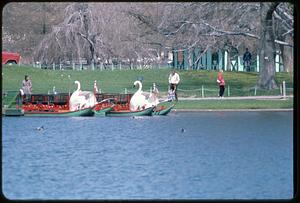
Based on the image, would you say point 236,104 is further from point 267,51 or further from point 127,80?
point 127,80

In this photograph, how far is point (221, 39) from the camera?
28.5 metres

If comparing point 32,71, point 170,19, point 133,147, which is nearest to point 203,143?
point 133,147

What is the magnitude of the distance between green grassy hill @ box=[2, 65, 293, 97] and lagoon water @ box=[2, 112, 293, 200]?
196 inches

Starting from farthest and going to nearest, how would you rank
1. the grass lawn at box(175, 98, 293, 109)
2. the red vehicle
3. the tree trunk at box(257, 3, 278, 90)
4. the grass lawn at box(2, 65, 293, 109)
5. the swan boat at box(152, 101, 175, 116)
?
the red vehicle, the grass lawn at box(2, 65, 293, 109), the tree trunk at box(257, 3, 278, 90), the grass lawn at box(175, 98, 293, 109), the swan boat at box(152, 101, 175, 116)

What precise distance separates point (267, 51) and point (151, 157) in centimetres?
1367

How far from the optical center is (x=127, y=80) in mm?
28594

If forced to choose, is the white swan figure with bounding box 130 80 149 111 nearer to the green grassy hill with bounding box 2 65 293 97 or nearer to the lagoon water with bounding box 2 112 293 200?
the lagoon water with bounding box 2 112 293 200

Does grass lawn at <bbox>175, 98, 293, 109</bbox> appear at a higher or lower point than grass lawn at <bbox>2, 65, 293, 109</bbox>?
lower

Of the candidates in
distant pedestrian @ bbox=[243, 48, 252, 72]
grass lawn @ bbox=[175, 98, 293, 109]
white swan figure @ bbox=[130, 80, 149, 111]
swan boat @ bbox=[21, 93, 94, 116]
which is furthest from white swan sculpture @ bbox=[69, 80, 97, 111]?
distant pedestrian @ bbox=[243, 48, 252, 72]

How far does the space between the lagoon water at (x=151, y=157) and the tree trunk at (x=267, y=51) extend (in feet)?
14.5

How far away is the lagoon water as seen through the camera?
9125mm

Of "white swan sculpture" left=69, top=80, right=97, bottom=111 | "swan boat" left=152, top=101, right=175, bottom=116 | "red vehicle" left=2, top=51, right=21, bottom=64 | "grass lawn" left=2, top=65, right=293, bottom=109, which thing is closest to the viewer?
"white swan sculpture" left=69, top=80, right=97, bottom=111

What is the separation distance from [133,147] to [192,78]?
14.2 metres

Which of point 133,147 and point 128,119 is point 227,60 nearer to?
point 128,119
